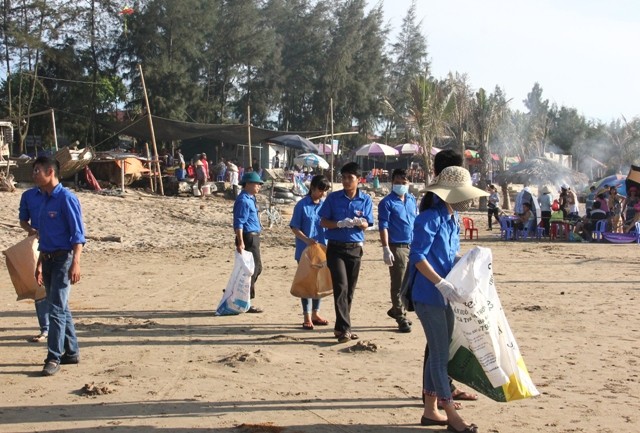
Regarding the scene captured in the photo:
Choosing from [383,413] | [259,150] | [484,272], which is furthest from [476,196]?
[259,150]

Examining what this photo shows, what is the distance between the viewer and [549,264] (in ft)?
50.0

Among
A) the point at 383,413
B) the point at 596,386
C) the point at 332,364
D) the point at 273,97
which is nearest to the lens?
the point at 383,413

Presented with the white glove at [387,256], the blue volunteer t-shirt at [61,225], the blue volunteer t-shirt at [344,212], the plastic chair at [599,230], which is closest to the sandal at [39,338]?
the blue volunteer t-shirt at [61,225]

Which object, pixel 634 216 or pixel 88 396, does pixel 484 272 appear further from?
pixel 634 216

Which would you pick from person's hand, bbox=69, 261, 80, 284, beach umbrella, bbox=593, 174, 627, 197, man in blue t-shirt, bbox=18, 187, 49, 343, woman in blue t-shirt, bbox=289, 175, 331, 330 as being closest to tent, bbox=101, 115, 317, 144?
beach umbrella, bbox=593, 174, 627, 197

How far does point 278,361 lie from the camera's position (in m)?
7.20

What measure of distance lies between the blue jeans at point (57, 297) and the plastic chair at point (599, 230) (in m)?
16.5

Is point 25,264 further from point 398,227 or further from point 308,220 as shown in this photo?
point 398,227

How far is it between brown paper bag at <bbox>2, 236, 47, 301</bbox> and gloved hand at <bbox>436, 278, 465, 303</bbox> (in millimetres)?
4282

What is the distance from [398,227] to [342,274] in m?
0.86

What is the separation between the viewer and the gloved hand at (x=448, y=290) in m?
4.88

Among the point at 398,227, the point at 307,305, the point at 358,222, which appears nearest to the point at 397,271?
the point at 398,227

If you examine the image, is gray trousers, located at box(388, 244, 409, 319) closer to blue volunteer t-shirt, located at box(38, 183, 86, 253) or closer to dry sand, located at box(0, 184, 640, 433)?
dry sand, located at box(0, 184, 640, 433)

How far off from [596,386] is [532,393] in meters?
1.61
